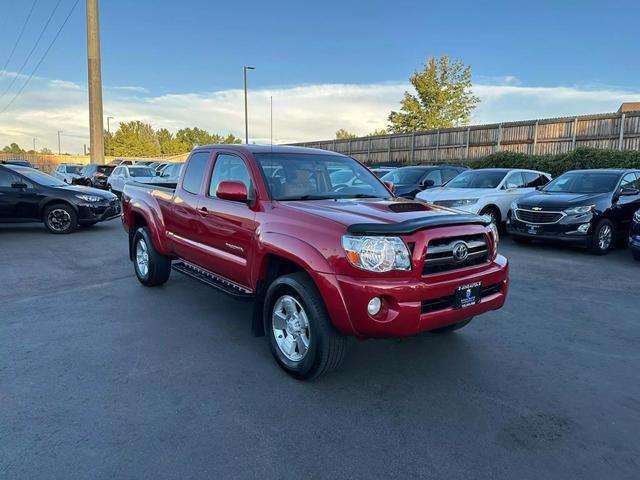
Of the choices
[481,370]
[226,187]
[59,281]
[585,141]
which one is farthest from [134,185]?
[585,141]

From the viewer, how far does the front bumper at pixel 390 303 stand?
3.18 metres

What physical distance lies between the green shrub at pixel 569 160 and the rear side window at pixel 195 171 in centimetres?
1510

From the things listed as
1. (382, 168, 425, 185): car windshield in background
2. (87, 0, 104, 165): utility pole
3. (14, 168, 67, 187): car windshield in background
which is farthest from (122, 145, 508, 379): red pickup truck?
(87, 0, 104, 165): utility pole

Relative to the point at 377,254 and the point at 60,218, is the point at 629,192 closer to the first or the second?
the point at 377,254

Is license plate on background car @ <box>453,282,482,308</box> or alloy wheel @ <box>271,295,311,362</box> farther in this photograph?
alloy wheel @ <box>271,295,311,362</box>

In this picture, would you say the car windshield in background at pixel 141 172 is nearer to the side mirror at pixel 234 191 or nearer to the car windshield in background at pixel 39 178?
the car windshield in background at pixel 39 178

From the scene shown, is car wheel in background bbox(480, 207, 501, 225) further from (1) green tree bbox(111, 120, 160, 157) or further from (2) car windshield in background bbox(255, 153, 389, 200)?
(1) green tree bbox(111, 120, 160, 157)

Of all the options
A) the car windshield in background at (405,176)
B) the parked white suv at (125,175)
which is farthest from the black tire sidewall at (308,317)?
the parked white suv at (125,175)

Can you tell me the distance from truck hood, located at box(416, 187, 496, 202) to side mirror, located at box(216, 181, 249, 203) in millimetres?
7444

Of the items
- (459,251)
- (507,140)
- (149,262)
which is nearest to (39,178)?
(149,262)

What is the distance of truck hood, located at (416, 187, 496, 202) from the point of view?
423 inches

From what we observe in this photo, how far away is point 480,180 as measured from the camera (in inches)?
460

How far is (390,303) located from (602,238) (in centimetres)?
779

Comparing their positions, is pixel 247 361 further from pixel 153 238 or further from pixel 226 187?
pixel 153 238
